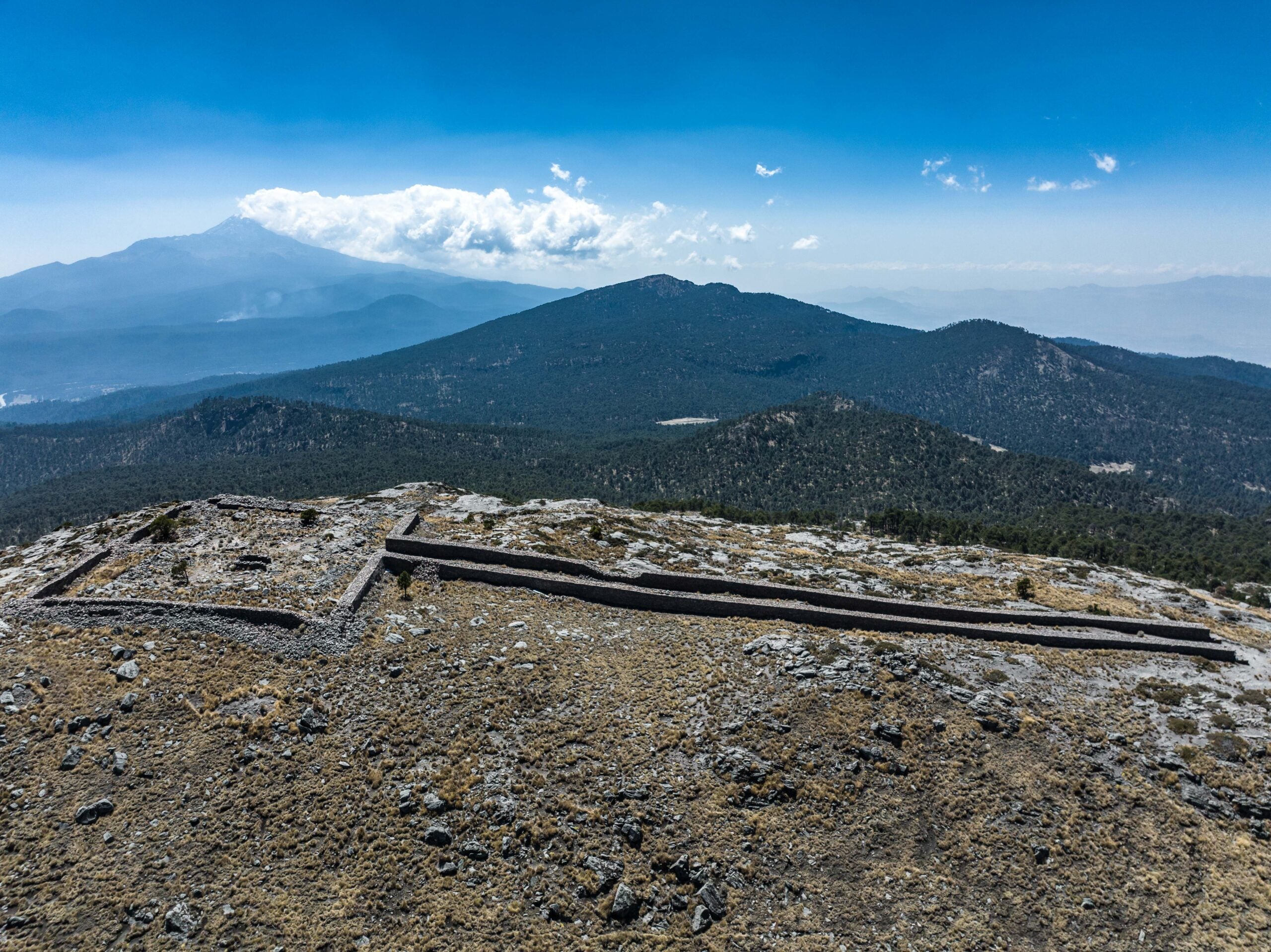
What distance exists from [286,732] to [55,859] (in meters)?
5.42

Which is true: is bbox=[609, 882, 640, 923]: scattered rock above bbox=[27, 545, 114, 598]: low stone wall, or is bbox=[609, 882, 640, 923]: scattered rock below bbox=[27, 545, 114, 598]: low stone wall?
below

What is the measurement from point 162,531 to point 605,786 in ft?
101

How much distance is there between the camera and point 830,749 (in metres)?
18.9

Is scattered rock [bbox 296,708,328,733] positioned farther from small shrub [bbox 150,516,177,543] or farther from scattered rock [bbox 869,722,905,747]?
small shrub [bbox 150,516,177,543]

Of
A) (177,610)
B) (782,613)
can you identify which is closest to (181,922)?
(177,610)

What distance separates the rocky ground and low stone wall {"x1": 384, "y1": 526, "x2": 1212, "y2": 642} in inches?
123

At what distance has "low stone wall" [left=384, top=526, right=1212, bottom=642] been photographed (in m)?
28.6

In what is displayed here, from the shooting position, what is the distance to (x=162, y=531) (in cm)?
3256

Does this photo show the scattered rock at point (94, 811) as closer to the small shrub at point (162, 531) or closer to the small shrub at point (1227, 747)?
the small shrub at point (162, 531)

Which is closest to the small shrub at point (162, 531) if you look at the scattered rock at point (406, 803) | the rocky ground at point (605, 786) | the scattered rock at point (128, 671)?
the rocky ground at point (605, 786)

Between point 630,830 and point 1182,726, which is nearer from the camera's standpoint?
point 630,830

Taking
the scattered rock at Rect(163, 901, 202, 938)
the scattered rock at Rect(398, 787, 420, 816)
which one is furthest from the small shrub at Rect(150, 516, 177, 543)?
the scattered rock at Rect(398, 787, 420, 816)

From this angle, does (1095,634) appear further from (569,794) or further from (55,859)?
(55,859)

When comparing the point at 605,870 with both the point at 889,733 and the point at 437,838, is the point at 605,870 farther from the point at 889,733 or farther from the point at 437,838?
the point at 889,733
